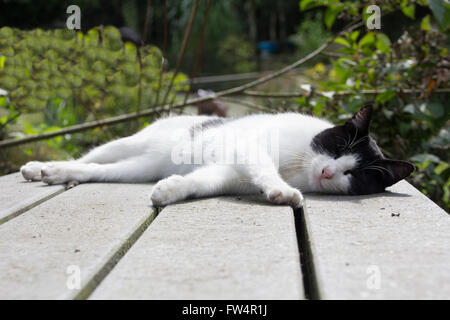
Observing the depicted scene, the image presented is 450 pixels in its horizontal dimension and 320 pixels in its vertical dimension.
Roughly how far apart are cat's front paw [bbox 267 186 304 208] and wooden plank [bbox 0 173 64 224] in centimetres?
84

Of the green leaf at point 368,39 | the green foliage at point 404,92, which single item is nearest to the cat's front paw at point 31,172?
the green foliage at point 404,92

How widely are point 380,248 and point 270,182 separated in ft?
2.00

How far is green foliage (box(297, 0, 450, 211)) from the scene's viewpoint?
264cm

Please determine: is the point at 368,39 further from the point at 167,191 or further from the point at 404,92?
the point at 167,191

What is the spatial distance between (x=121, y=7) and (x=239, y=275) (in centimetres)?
1191

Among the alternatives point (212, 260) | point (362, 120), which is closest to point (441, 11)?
point (362, 120)

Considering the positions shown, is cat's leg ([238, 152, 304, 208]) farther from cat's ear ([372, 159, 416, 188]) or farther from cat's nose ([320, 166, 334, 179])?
cat's ear ([372, 159, 416, 188])

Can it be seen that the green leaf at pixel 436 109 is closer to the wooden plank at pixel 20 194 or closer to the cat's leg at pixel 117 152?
the cat's leg at pixel 117 152

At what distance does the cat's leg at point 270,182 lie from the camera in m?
1.57

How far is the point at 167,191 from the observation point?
1594 mm

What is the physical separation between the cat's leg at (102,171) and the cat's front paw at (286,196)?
85 cm

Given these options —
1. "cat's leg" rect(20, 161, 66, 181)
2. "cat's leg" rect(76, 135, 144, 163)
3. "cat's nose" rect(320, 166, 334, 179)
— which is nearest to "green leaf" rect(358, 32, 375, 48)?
"cat's nose" rect(320, 166, 334, 179)
